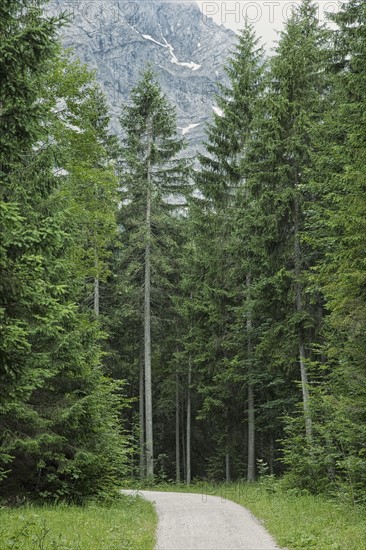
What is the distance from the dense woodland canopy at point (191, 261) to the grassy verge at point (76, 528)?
1.08m

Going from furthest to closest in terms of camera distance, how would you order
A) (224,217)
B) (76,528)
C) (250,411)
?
(224,217), (250,411), (76,528)

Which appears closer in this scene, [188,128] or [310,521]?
[310,521]

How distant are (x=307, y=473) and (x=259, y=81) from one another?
60.0ft

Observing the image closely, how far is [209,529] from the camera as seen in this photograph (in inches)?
371

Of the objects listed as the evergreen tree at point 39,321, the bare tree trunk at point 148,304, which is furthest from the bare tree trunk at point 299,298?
the bare tree trunk at point 148,304

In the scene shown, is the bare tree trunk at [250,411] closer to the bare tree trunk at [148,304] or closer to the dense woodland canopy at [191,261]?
the dense woodland canopy at [191,261]

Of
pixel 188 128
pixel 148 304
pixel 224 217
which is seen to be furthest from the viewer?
pixel 188 128

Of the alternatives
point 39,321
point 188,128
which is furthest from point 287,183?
point 188,128

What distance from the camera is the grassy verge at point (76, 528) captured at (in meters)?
7.14

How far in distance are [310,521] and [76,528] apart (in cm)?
445

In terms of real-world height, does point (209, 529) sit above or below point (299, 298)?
below

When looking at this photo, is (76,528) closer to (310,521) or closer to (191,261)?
(310,521)

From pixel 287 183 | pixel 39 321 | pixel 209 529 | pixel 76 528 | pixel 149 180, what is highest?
pixel 149 180

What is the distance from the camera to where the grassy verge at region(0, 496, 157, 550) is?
23.4ft
